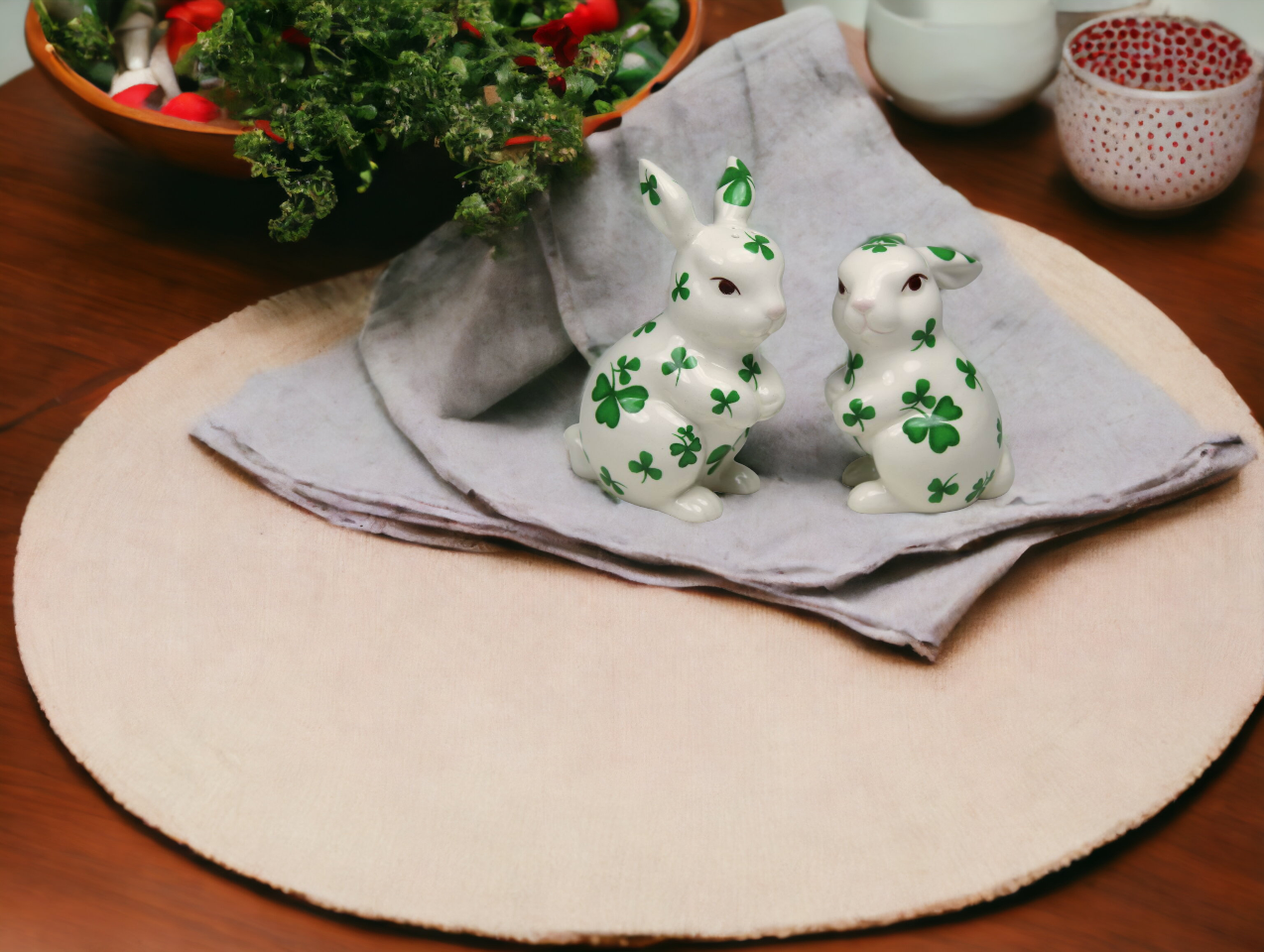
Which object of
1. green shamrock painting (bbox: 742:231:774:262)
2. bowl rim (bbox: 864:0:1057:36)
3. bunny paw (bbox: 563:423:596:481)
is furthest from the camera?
bowl rim (bbox: 864:0:1057:36)

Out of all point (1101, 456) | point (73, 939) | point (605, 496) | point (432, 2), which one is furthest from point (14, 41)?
point (1101, 456)

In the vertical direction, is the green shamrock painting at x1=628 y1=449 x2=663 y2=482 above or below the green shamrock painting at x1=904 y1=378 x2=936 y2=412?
below

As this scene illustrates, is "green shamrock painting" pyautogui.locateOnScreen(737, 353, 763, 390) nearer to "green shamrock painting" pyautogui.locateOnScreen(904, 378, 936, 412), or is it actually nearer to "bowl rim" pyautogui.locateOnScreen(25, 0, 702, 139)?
"green shamrock painting" pyautogui.locateOnScreen(904, 378, 936, 412)

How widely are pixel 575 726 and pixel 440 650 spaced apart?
107 millimetres

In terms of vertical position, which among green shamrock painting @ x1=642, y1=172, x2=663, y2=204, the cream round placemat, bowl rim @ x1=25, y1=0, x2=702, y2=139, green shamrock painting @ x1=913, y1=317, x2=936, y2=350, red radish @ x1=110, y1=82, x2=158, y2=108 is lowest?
the cream round placemat

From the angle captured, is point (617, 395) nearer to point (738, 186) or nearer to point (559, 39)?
point (738, 186)

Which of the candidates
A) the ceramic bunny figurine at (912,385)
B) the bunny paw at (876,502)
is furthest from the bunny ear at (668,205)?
the bunny paw at (876,502)

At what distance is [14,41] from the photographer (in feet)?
5.19

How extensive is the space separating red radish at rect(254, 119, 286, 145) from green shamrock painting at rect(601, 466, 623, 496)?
13.2 inches

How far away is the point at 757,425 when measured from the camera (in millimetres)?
915

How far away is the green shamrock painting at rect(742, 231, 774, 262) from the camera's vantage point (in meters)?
0.76

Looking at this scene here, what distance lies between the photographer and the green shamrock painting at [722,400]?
0.79 m

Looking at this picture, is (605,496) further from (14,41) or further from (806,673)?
(14,41)

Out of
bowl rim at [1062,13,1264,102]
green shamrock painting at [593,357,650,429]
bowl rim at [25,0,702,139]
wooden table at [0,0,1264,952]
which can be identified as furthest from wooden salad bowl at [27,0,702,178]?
bowl rim at [1062,13,1264,102]
